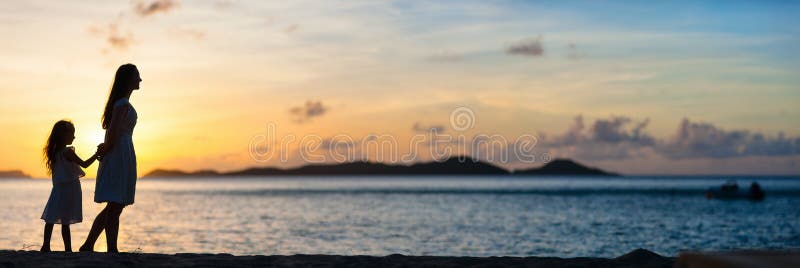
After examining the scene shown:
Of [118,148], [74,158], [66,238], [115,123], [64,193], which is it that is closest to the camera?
[115,123]

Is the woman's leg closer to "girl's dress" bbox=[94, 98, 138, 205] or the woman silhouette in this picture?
the woman silhouette

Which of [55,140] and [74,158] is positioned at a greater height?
[55,140]

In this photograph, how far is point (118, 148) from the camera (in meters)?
8.81

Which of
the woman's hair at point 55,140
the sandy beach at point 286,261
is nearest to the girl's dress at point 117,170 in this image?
the sandy beach at point 286,261

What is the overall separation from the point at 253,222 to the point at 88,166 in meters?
34.0

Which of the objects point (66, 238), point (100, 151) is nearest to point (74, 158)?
point (66, 238)

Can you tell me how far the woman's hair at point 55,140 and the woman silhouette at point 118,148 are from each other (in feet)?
4.26

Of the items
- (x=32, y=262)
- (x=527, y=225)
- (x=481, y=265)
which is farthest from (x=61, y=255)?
(x=527, y=225)

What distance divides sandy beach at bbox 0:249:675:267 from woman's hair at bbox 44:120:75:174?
1.21 meters

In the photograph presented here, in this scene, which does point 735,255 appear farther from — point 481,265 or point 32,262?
point 32,262

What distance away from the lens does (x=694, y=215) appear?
54000 millimetres

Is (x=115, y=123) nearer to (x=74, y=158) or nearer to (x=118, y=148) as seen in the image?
(x=118, y=148)

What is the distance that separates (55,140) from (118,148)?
1675mm

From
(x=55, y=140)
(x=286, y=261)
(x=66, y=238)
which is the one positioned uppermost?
(x=55, y=140)
